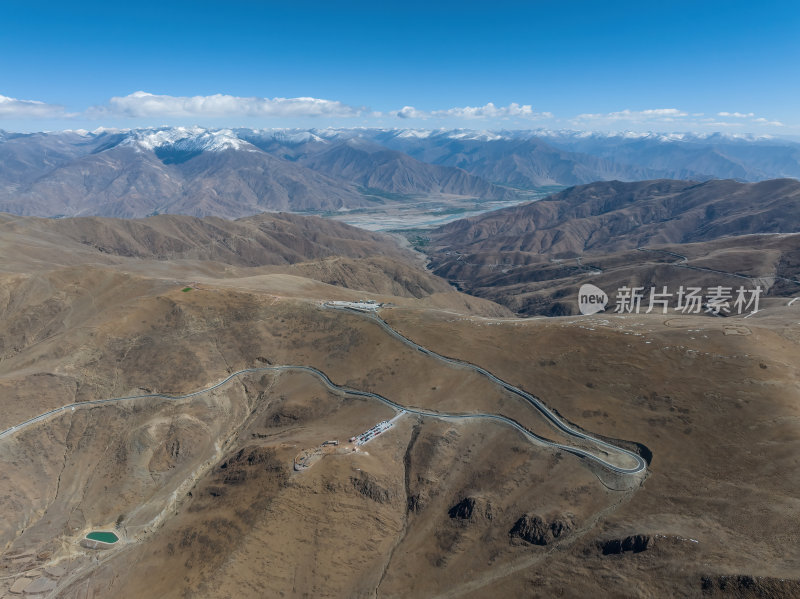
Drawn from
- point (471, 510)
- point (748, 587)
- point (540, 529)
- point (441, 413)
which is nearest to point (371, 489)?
point (471, 510)

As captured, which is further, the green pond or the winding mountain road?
the green pond

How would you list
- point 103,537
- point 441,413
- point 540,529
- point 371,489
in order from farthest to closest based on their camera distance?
1. point 441,413
2. point 103,537
3. point 371,489
4. point 540,529

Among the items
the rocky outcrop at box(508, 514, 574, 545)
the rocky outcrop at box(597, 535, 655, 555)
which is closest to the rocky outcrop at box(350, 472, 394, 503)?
the rocky outcrop at box(508, 514, 574, 545)

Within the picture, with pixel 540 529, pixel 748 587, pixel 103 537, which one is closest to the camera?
pixel 748 587

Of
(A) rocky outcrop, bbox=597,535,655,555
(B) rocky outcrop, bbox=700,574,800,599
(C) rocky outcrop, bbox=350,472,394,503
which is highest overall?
(B) rocky outcrop, bbox=700,574,800,599

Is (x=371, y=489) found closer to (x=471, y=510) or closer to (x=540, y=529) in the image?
(x=471, y=510)

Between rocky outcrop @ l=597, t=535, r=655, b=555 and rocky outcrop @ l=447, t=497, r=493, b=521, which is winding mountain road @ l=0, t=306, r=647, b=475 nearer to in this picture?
rocky outcrop @ l=597, t=535, r=655, b=555

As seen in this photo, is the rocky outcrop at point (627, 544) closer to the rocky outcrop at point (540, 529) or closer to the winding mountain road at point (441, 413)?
the rocky outcrop at point (540, 529)

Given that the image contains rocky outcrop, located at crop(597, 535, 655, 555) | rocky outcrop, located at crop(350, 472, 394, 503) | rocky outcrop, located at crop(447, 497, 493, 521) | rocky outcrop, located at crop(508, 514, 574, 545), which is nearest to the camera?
rocky outcrop, located at crop(597, 535, 655, 555)
